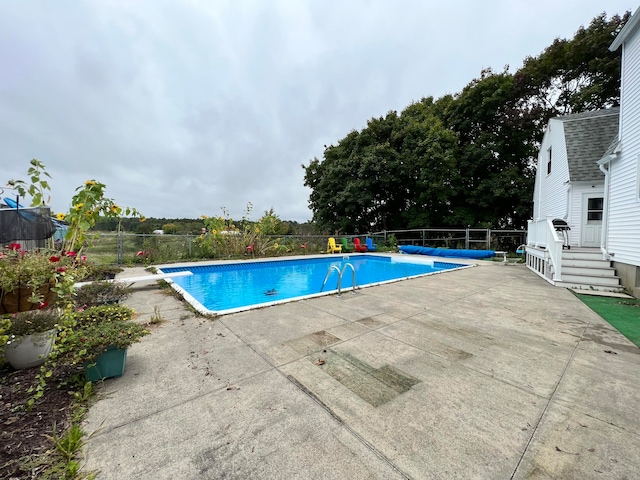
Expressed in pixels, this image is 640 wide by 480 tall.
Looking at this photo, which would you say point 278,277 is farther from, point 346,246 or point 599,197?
point 599,197

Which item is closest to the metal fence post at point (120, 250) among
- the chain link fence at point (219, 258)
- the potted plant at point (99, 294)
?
the chain link fence at point (219, 258)

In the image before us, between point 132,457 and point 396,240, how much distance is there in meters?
15.3

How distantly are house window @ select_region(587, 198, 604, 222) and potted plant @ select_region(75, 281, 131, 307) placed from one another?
1247 centimetres

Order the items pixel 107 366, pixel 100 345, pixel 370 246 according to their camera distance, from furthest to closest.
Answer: pixel 370 246 → pixel 107 366 → pixel 100 345

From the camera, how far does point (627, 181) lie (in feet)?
18.6

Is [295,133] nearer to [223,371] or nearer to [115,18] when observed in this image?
[115,18]

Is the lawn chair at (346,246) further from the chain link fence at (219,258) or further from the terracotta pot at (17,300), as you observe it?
the terracotta pot at (17,300)

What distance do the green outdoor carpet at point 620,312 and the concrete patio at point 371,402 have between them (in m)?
0.19

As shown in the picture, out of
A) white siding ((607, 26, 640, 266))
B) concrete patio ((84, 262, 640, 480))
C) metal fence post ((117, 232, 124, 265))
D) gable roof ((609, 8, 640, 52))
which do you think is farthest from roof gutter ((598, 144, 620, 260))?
metal fence post ((117, 232, 124, 265))

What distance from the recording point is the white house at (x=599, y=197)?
18.2ft

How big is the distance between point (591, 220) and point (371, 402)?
10.5 m

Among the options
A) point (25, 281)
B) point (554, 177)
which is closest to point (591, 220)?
point (554, 177)

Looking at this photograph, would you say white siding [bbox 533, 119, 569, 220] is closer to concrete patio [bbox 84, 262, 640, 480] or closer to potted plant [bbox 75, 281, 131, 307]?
concrete patio [bbox 84, 262, 640, 480]

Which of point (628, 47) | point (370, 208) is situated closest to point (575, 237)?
point (628, 47)
